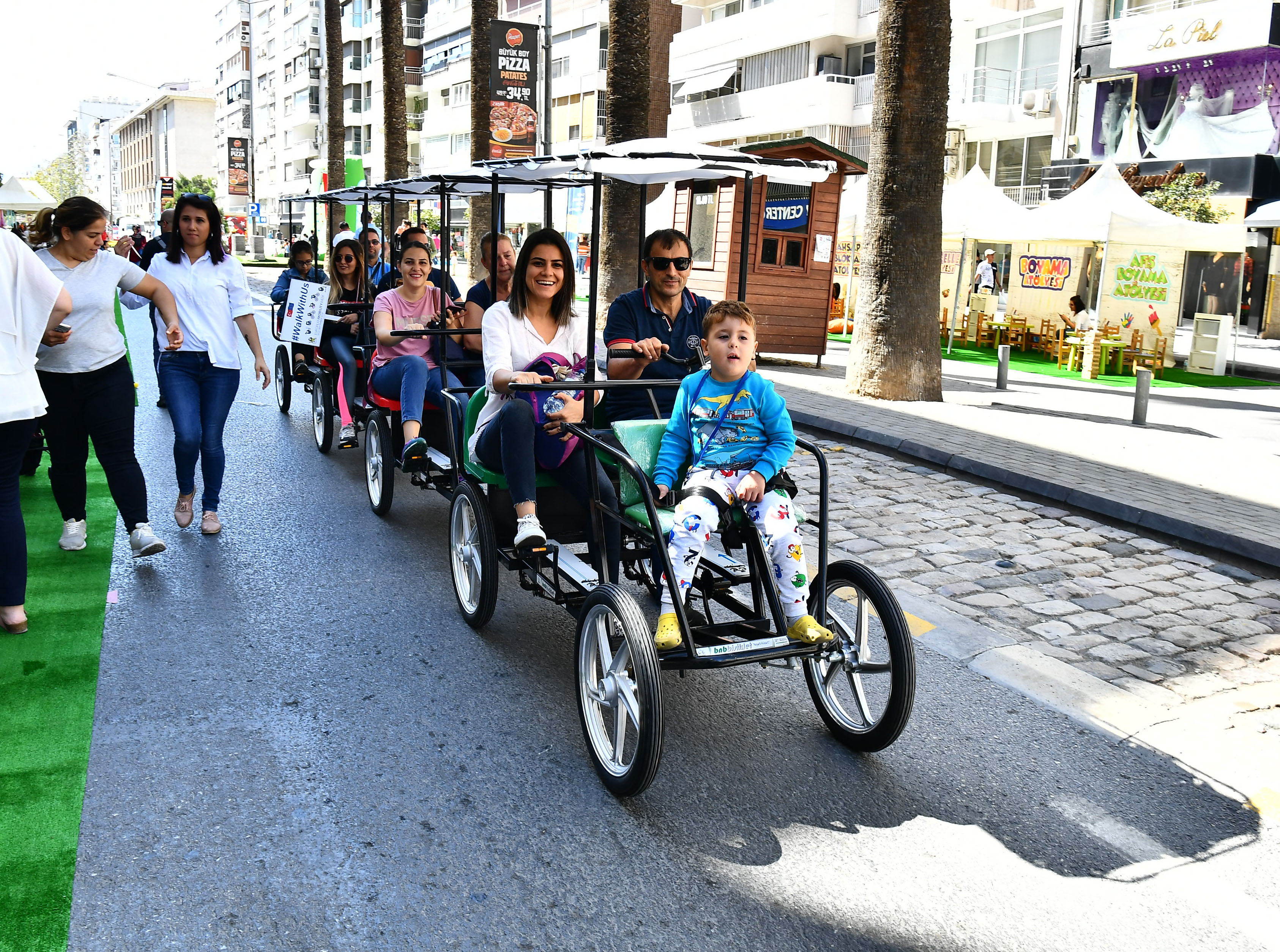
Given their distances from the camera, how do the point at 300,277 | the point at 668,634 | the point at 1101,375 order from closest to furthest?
the point at 668,634 → the point at 300,277 → the point at 1101,375

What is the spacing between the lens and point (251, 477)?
8570 millimetres

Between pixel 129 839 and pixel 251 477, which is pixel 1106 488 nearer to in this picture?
pixel 251 477

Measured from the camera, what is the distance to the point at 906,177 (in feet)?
38.9

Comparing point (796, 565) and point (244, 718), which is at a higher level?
point (796, 565)

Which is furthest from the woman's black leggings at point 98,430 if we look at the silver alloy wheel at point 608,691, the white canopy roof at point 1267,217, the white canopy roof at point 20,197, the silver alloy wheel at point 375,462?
the white canopy roof at point 1267,217

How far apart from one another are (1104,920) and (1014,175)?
3711cm

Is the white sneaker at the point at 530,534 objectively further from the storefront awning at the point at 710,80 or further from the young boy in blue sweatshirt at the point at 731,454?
the storefront awning at the point at 710,80

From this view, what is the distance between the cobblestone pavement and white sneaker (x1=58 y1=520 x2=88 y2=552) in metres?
4.39

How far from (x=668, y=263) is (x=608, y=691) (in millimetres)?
2403

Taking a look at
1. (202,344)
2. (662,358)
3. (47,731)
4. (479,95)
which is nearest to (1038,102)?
(479,95)

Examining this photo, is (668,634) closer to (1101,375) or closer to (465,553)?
(465,553)

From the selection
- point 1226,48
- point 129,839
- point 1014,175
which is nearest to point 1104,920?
point 129,839

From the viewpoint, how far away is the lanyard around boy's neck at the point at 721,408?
14.2 ft

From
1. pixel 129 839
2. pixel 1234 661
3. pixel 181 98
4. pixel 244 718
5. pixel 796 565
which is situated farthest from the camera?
pixel 181 98
